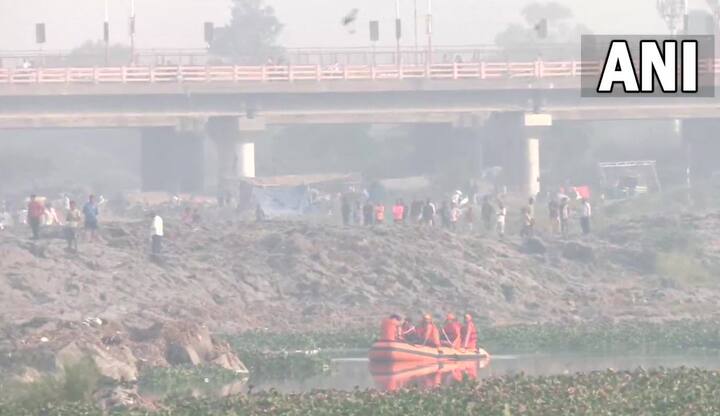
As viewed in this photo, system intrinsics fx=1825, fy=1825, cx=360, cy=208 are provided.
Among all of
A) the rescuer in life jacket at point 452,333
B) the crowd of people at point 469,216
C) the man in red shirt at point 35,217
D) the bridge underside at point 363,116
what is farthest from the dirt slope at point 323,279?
the bridge underside at point 363,116

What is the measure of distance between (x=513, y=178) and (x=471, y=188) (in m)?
6.10

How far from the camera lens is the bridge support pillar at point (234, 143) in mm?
85562

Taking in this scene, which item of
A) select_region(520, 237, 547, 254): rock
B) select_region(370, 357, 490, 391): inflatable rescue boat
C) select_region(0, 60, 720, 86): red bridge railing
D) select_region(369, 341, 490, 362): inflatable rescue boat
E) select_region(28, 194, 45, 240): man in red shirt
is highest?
select_region(0, 60, 720, 86): red bridge railing

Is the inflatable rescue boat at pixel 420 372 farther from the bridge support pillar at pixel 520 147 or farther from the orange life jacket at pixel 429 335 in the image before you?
the bridge support pillar at pixel 520 147

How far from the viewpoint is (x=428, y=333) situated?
37250 millimetres

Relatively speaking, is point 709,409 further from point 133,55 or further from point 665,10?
point 665,10

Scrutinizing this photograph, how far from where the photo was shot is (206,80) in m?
84.2

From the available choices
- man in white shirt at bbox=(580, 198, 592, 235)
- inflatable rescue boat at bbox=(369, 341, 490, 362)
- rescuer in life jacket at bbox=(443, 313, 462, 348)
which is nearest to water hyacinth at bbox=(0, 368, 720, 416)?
inflatable rescue boat at bbox=(369, 341, 490, 362)

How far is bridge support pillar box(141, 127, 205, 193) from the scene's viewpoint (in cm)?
9056

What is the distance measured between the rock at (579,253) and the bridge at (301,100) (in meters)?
29.5

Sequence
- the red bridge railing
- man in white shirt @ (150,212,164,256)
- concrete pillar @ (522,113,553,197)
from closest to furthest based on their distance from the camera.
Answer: man in white shirt @ (150,212,164,256) < the red bridge railing < concrete pillar @ (522,113,553,197)

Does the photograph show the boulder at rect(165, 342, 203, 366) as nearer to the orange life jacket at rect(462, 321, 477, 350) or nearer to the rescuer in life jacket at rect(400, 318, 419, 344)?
the rescuer in life jacket at rect(400, 318, 419, 344)

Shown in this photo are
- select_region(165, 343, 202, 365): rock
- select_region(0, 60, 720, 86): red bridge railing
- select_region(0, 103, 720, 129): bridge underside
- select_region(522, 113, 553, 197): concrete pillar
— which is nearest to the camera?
select_region(165, 343, 202, 365): rock

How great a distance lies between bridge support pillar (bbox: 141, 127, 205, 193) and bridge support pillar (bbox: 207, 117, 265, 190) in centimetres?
227
